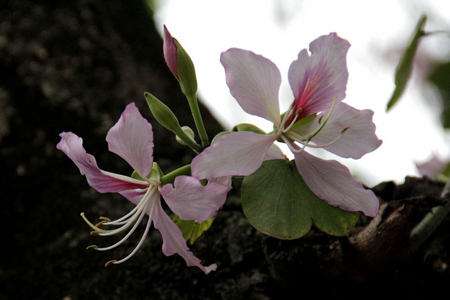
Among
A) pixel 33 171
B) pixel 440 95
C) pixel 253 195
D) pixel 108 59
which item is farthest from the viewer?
pixel 108 59

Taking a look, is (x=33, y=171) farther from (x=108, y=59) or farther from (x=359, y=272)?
(x=359, y=272)

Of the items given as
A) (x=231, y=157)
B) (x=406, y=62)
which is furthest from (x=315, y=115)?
(x=406, y=62)

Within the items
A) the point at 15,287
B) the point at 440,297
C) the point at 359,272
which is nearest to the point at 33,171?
the point at 15,287

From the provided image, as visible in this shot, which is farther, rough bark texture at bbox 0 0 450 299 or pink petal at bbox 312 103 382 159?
rough bark texture at bbox 0 0 450 299

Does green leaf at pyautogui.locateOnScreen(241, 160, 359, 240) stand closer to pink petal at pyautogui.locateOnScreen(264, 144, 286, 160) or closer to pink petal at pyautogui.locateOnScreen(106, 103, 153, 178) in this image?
pink petal at pyautogui.locateOnScreen(264, 144, 286, 160)

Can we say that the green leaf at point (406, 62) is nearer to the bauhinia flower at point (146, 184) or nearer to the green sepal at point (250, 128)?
the green sepal at point (250, 128)

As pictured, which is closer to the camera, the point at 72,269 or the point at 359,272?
the point at 359,272

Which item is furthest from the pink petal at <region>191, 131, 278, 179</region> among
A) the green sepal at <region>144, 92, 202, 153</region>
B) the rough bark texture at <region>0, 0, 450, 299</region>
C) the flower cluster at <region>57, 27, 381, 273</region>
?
the rough bark texture at <region>0, 0, 450, 299</region>

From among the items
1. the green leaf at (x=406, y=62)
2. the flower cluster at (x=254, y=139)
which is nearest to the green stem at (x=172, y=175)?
the flower cluster at (x=254, y=139)
